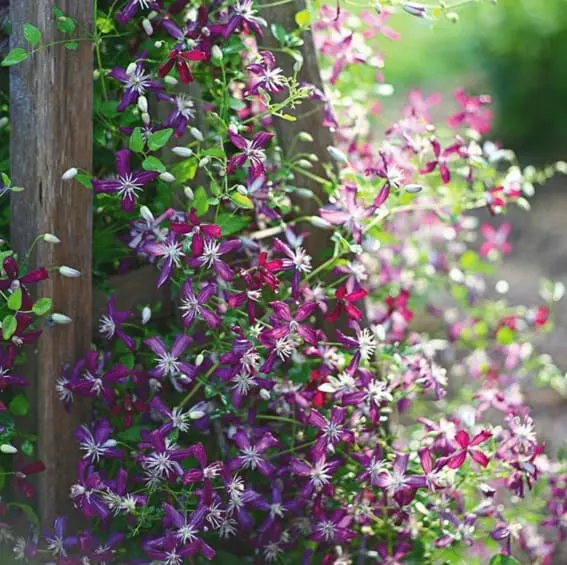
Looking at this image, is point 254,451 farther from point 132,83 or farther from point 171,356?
point 132,83

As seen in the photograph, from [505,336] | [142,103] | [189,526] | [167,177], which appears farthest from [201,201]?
[505,336]

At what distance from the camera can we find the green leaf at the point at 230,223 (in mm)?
1696

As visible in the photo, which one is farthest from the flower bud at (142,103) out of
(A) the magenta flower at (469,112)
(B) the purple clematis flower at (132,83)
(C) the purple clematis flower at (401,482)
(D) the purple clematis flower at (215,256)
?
(A) the magenta flower at (469,112)

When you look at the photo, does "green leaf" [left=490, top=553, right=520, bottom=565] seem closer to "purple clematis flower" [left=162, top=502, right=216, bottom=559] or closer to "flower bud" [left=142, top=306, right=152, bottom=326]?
"purple clematis flower" [left=162, top=502, right=216, bottom=559]

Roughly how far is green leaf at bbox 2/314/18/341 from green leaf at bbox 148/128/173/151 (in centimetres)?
33

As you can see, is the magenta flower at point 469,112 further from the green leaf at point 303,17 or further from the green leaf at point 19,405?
the green leaf at point 19,405

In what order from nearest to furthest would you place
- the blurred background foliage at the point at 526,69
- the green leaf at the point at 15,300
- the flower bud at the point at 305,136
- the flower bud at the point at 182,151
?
the green leaf at the point at 15,300 < the flower bud at the point at 182,151 < the flower bud at the point at 305,136 < the blurred background foliage at the point at 526,69

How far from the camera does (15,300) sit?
151cm

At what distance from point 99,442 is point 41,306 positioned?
24 centimetres

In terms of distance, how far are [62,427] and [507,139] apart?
15.7 feet

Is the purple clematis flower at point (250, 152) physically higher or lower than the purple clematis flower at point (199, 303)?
higher

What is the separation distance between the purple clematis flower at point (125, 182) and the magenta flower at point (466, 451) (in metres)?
0.65

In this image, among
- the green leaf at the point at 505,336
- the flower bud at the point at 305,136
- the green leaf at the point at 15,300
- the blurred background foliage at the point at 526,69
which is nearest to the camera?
the green leaf at the point at 15,300

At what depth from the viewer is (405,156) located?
1.95 metres
